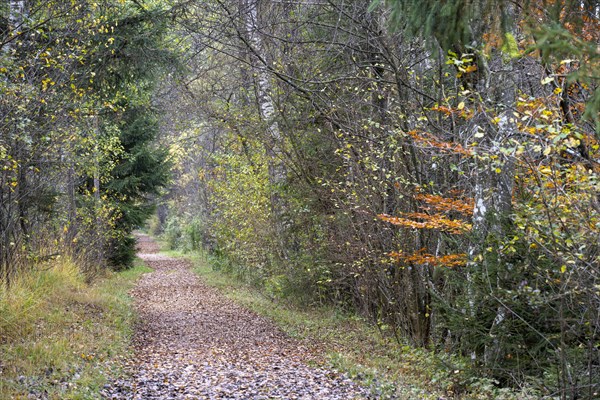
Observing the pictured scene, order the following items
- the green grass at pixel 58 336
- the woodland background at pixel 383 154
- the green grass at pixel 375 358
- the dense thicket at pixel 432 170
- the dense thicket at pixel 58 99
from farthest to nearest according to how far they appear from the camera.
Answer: the dense thicket at pixel 58 99
the green grass at pixel 375 358
the green grass at pixel 58 336
the woodland background at pixel 383 154
the dense thicket at pixel 432 170

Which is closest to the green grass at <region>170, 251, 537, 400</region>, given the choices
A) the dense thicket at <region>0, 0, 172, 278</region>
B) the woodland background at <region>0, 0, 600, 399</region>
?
the woodland background at <region>0, 0, 600, 399</region>

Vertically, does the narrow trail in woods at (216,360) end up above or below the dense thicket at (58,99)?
below

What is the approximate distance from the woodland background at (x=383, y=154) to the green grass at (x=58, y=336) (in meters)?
0.68

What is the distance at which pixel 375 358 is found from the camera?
9.87 m

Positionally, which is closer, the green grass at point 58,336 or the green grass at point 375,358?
the green grass at point 58,336

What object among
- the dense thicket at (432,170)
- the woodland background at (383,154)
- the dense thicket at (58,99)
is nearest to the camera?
the dense thicket at (432,170)

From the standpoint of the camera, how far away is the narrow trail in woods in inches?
300

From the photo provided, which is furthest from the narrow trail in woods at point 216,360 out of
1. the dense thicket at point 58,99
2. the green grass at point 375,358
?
the dense thicket at point 58,99

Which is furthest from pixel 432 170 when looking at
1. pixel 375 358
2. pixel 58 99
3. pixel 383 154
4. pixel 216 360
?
pixel 58 99

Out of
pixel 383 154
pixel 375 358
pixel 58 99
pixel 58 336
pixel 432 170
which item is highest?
pixel 58 99

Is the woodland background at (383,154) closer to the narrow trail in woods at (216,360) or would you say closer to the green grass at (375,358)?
the green grass at (375,358)

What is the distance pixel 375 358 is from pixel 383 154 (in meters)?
3.28

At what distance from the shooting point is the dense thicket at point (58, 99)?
922 cm

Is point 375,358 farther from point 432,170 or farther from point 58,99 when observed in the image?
point 58,99
